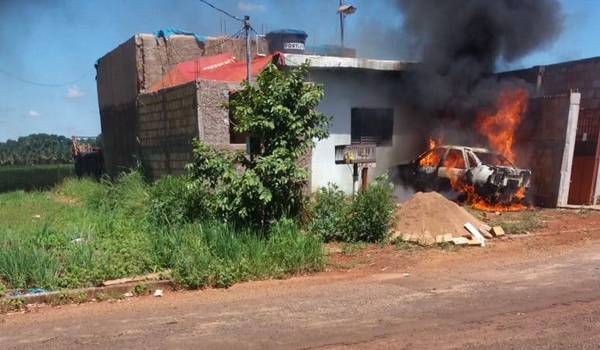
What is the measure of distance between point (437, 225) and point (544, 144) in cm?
557

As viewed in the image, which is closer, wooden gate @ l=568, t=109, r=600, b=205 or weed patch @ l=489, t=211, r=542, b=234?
weed patch @ l=489, t=211, r=542, b=234

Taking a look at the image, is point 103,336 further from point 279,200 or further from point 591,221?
point 591,221

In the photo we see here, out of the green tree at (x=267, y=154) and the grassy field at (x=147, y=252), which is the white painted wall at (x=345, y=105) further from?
the grassy field at (x=147, y=252)

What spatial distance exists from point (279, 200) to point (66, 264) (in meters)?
Result: 3.10

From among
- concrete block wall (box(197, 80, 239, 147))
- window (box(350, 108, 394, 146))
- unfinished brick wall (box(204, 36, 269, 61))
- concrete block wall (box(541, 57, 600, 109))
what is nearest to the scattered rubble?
concrete block wall (box(197, 80, 239, 147))

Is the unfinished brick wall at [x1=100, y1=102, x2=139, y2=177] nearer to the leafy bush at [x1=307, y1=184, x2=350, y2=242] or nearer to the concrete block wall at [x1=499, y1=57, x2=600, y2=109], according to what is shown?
the leafy bush at [x1=307, y1=184, x2=350, y2=242]

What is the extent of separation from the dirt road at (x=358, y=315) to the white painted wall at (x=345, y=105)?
565cm

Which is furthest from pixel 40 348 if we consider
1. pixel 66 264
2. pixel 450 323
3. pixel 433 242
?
pixel 433 242

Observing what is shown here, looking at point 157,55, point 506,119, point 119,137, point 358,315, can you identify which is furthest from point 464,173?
point 119,137

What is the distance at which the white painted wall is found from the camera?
11789 millimetres

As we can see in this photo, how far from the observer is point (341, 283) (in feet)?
18.8

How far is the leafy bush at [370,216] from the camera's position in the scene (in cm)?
772

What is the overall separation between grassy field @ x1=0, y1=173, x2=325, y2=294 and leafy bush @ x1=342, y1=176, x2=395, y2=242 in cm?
128

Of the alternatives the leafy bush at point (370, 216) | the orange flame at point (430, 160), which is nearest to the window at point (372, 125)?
the orange flame at point (430, 160)
